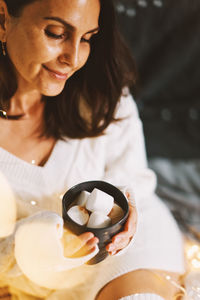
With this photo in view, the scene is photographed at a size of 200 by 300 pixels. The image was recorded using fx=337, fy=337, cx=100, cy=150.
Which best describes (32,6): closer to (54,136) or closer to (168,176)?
(54,136)

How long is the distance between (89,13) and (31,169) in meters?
0.40

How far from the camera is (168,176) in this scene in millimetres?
1479

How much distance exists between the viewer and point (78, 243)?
0.59 meters

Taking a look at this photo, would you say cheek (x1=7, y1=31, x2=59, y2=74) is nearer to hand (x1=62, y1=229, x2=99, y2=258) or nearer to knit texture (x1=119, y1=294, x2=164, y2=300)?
hand (x1=62, y1=229, x2=99, y2=258)

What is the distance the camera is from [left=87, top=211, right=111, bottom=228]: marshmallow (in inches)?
23.7

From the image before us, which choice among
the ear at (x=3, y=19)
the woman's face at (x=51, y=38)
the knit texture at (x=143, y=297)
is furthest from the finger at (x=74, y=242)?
the ear at (x=3, y=19)

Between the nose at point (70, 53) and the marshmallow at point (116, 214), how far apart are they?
1.07 feet

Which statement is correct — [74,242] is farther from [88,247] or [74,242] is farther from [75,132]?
[75,132]

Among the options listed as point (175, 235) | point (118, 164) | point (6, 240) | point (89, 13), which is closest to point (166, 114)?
point (118, 164)

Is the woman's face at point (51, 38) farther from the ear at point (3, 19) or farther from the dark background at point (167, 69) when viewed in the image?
Result: the dark background at point (167, 69)

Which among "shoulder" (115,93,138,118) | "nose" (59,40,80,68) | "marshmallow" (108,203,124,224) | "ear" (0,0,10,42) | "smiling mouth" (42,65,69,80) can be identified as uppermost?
"ear" (0,0,10,42)

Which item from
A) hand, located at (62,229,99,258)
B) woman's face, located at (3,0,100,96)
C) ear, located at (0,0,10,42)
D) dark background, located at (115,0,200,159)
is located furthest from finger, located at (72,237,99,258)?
dark background, located at (115,0,200,159)

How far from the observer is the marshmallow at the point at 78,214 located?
61 centimetres

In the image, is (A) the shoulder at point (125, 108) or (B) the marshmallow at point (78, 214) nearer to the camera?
(B) the marshmallow at point (78, 214)
